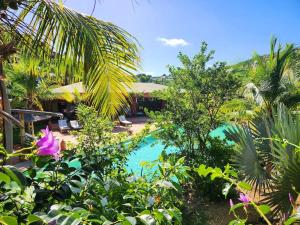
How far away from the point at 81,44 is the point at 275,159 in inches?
117

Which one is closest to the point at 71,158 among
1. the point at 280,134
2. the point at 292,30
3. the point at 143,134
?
the point at 280,134

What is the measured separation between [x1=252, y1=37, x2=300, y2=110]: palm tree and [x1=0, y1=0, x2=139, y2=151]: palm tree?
8.60 m

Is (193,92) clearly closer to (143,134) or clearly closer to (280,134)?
(143,134)

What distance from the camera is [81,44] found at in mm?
4129

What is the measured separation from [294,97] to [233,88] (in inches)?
191

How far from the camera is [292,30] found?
1727cm

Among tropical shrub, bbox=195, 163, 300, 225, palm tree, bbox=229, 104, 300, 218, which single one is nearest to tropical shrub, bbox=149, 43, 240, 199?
palm tree, bbox=229, 104, 300, 218

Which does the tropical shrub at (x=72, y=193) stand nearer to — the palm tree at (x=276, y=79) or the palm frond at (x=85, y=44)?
the palm frond at (x=85, y=44)

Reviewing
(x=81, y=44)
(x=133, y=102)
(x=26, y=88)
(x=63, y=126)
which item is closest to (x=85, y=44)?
(x=81, y=44)

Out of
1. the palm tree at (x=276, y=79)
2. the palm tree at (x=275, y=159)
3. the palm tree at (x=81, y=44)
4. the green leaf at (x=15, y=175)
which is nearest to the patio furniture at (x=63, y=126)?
the palm tree at (x=276, y=79)

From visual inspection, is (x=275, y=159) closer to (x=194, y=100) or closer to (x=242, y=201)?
(x=242, y=201)

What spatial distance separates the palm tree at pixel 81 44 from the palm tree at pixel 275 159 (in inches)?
80.6

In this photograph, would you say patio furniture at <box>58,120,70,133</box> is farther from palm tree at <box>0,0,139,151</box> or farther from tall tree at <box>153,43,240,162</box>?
palm tree at <box>0,0,139,151</box>

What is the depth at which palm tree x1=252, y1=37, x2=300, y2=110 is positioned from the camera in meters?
11.9
